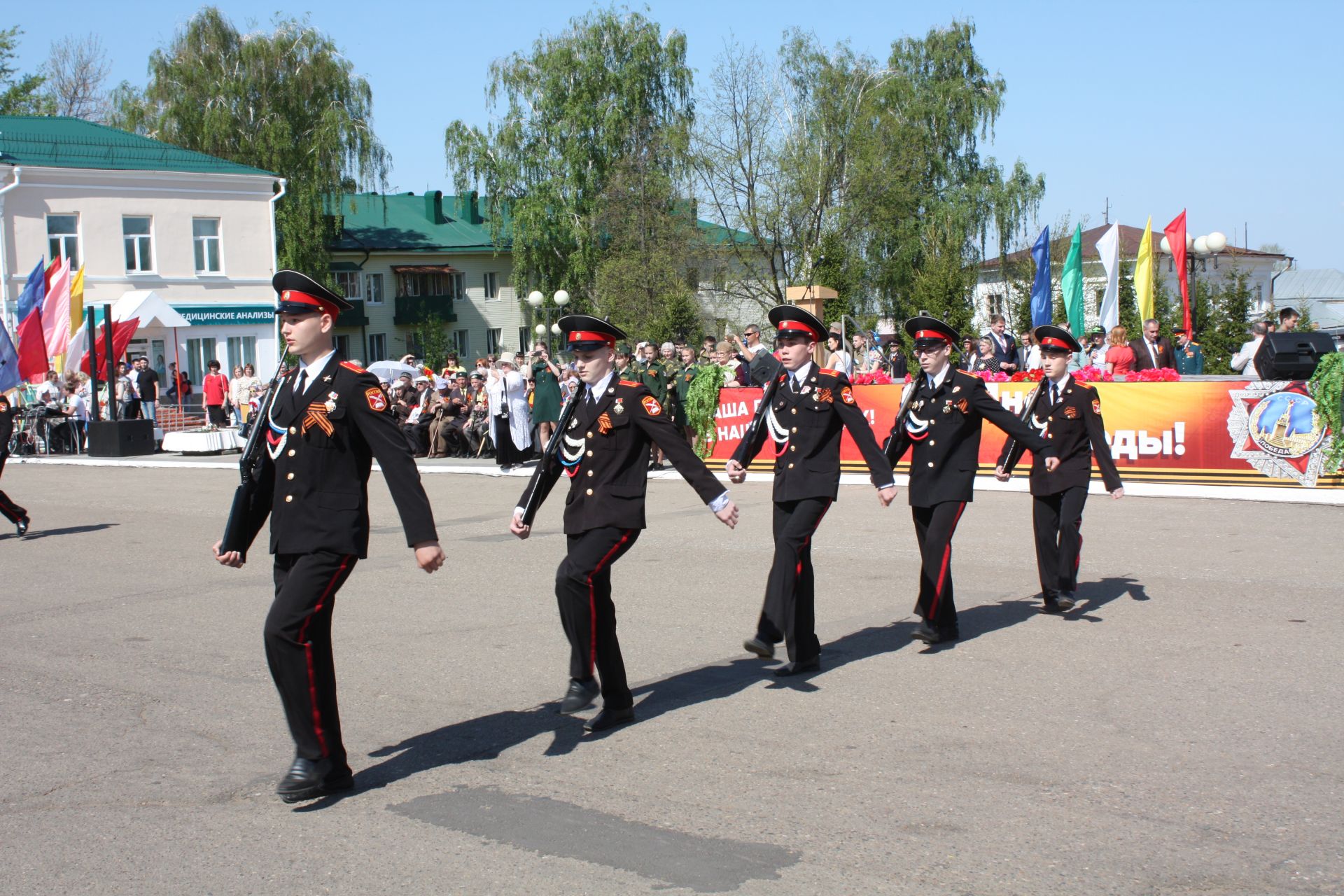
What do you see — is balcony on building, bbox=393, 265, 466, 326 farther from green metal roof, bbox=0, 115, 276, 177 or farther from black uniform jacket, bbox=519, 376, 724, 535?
black uniform jacket, bbox=519, 376, 724, 535

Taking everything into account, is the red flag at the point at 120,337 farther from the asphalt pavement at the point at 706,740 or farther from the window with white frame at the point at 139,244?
the asphalt pavement at the point at 706,740

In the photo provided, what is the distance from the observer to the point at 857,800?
4.98 m

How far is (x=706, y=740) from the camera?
5.83 m

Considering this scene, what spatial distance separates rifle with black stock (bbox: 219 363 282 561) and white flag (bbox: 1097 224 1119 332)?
705 inches

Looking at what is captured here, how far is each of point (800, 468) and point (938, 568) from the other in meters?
1.14

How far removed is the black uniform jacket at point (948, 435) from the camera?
7.85 meters

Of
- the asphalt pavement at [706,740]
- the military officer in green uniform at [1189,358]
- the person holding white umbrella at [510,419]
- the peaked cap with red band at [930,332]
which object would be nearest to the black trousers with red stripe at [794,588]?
the asphalt pavement at [706,740]

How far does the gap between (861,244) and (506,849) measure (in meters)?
44.0

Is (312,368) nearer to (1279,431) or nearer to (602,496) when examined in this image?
(602,496)

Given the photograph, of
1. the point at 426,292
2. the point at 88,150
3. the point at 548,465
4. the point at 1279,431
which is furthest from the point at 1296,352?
the point at 426,292

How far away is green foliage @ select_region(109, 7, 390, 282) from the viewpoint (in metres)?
47.7

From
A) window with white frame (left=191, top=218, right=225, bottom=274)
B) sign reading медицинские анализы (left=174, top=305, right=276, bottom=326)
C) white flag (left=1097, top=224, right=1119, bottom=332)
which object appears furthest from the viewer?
window with white frame (left=191, top=218, right=225, bottom=274)

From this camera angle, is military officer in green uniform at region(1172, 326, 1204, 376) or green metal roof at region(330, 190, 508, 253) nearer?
military officer in green uniform at region(1172, 326, 1204, 376)

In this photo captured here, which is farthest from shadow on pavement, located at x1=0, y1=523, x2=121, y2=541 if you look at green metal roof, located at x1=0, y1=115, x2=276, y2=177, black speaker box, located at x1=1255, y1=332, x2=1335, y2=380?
green metal roof, located at x1=0, y1=115, x2=276, y2=177
